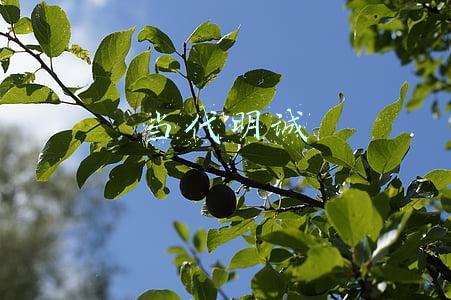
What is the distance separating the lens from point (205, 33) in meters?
0.91

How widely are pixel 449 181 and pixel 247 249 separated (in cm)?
31

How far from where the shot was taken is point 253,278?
0.76 metres

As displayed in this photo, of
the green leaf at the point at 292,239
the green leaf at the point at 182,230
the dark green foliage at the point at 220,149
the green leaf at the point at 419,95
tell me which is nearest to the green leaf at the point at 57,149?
the dark green foliage at the point at 220,149

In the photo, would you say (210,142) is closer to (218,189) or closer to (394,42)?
(218,189)

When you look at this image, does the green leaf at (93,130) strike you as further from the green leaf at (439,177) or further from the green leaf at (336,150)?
the green leaf at (439,177)

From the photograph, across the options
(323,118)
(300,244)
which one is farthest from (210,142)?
(300,244)

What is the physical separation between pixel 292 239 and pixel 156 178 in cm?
44

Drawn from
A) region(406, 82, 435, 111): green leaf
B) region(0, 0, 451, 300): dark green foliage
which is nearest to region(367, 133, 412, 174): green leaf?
region(0, 0, 451, 300): dark green foliage

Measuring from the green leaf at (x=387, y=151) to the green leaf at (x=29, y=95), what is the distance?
41 cm

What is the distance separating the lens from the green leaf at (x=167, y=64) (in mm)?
910

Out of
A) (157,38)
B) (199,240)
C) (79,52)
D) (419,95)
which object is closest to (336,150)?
(157,38)

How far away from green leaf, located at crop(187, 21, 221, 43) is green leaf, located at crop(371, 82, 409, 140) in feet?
0.81

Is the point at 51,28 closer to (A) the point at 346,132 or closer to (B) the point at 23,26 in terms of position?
(B) the point at 23,26

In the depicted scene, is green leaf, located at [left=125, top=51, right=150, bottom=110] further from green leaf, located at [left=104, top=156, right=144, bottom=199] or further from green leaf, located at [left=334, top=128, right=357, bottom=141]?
green leaf, located at [left=334, top=128, right=357, bottom=141]
